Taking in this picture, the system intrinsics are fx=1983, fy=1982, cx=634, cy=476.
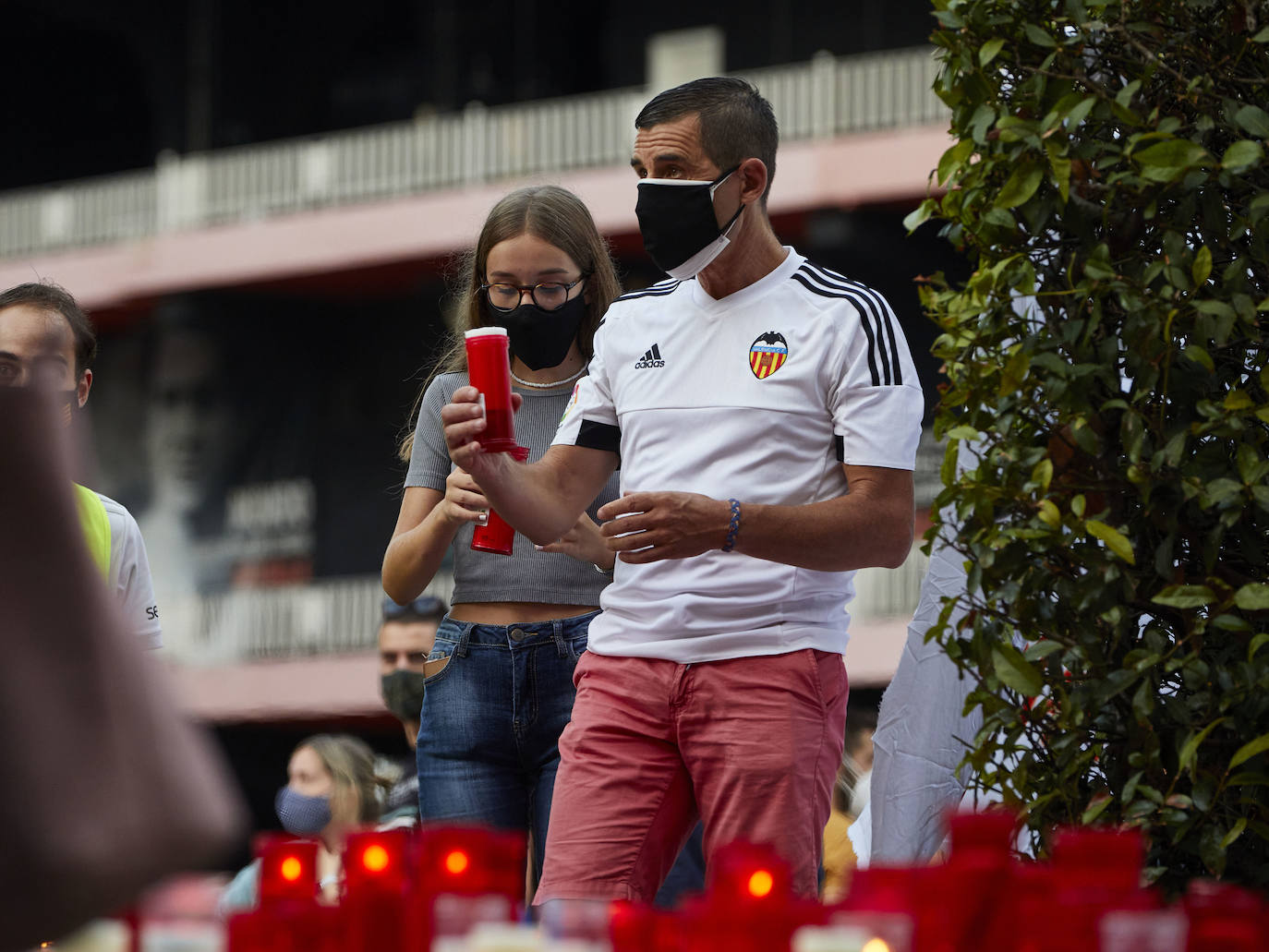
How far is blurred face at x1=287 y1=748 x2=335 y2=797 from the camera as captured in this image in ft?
21.7

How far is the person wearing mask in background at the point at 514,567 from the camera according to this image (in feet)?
11.7

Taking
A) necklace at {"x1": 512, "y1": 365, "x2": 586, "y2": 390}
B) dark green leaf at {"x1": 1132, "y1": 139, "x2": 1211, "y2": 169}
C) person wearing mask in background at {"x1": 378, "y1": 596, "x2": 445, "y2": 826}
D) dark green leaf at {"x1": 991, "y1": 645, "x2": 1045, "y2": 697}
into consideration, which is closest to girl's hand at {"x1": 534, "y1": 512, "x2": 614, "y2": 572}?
necklace at {"x1": 512, "y1": 365, "x2": 586, "y2": 390}

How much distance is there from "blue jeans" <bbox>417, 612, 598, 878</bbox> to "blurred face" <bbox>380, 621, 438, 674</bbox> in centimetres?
249

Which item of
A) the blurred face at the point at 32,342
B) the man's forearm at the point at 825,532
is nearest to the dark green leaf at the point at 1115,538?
the man's forearm at the point at 825,532

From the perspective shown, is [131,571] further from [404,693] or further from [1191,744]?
[404,693]

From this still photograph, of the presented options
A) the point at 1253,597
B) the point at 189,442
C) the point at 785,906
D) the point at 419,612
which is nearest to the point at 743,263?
the point at 1253,597

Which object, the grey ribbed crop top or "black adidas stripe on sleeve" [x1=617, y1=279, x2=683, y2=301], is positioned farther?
the grey ribbed crop top

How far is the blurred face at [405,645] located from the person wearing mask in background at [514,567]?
236 centimetres

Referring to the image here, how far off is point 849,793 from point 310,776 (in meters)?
2.42

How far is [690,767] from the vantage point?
10.1 ft

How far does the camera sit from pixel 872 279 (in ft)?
48.8

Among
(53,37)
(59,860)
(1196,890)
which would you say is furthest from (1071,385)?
(53,37)

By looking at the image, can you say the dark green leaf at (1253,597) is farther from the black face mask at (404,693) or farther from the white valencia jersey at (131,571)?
the black face mask at (404,693)

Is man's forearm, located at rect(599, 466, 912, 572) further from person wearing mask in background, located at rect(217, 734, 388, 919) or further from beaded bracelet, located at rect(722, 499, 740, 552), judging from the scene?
person wearing mask in background, located at rect(217, 734, 388, 919)
